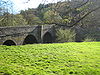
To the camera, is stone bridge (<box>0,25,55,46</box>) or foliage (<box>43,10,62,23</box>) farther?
stone bridge (<box>0,25,55,46</box>)

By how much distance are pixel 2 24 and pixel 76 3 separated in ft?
61.7

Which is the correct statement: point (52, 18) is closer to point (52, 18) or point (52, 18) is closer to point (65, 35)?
point (52, 18)

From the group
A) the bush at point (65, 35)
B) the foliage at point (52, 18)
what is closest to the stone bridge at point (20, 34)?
the bush at point (65, 35)

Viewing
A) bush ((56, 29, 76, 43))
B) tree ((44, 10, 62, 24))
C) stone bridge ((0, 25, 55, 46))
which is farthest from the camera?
bush ((56, 29, 76, 43))

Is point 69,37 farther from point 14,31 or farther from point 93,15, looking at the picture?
point 93,15

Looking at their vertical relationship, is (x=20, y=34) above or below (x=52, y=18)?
below

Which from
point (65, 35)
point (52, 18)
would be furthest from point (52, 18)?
point (65, 35)

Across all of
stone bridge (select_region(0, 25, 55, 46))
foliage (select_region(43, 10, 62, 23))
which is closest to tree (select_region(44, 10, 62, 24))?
foliage (select_region(43, 10, 62, 23))

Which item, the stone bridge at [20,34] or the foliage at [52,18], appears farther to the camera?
the stone bridge at [20,34]

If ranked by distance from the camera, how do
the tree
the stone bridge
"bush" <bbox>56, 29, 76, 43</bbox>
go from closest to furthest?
the tree, the stone bridge, "bush" <bbox>56, 29, 76, 43</bbox>

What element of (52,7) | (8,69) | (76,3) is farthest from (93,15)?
(8,69)

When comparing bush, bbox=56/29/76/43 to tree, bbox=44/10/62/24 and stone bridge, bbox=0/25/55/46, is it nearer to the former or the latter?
stone bridge, bbox=0/25/55/46

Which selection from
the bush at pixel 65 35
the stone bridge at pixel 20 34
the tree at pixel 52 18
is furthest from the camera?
the bush at pixel 65 35

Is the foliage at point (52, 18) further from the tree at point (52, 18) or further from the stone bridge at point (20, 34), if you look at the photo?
the stone bridge at point (20, 34)
